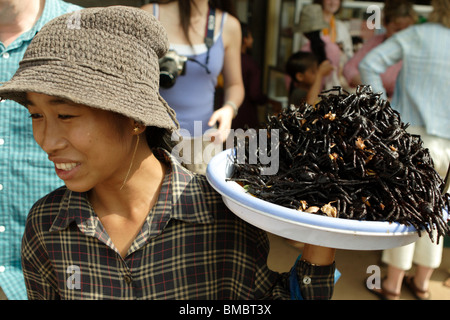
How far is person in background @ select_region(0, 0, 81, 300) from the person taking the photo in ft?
5.67

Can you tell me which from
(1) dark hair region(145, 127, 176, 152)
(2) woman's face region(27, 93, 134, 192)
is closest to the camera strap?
(1) dark hair region(145, 127, 176, 152)

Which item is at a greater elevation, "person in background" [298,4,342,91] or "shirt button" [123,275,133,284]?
"person in background" [298,4,342,91]

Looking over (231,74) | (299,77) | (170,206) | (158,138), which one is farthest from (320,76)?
(170,206)

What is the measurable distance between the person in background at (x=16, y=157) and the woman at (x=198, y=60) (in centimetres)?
70

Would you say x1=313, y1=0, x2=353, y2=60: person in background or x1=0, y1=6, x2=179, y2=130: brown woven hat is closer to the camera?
x1=0, y1=6, x2=179, y2=130: brown woven hat

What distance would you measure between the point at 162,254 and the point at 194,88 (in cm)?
127

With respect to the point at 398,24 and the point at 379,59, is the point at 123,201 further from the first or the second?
the point at 398,24

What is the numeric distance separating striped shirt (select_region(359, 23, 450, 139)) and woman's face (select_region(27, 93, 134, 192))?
221 cm

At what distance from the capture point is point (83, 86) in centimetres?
107

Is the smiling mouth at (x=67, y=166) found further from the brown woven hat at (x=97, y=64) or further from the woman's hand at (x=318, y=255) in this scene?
the woman's hand at (x=318, y=255)

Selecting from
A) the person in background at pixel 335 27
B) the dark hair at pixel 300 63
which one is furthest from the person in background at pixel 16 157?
the person in background at pixel 335 27

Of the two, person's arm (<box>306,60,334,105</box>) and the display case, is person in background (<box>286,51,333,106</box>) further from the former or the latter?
the display case

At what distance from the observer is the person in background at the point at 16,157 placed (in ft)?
5.67
